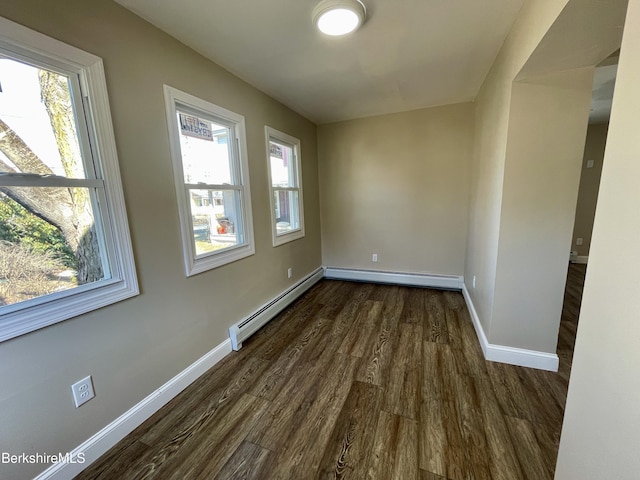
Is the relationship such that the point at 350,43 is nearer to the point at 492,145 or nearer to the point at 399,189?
the point at 492,145

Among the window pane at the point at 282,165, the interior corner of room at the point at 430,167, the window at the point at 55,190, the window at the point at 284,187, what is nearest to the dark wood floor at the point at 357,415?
the interior corner of room at the point at 430,167

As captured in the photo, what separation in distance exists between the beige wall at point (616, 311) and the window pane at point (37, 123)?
210 cm

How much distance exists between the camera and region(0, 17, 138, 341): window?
1079 mm

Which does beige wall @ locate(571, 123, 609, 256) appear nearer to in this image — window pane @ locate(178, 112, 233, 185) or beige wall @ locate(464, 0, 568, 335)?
beige wall @ locate(464, 0, 568, 335)

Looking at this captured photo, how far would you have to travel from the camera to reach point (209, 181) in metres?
2.06

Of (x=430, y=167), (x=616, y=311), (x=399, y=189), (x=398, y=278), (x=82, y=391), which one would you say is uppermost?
(x=430, y=167)

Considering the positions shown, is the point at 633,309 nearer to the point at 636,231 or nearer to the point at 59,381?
the point at 636,231

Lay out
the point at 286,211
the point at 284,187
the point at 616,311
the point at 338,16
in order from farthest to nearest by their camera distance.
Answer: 1. the point at 286,211
2. the point at 284,187
3. the point at 338,16
4. the point at 616,311

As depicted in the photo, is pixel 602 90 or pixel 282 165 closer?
pixel 602 90

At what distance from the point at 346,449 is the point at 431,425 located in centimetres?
51

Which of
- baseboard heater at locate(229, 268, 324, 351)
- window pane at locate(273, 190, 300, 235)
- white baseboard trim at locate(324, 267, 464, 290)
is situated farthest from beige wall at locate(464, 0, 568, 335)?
window pane at locate(273, 190, 300, 235)

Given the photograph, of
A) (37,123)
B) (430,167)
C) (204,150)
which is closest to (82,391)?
(37,123)

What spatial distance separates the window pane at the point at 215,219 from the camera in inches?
76.9

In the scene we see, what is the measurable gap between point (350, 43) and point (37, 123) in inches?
72.5
